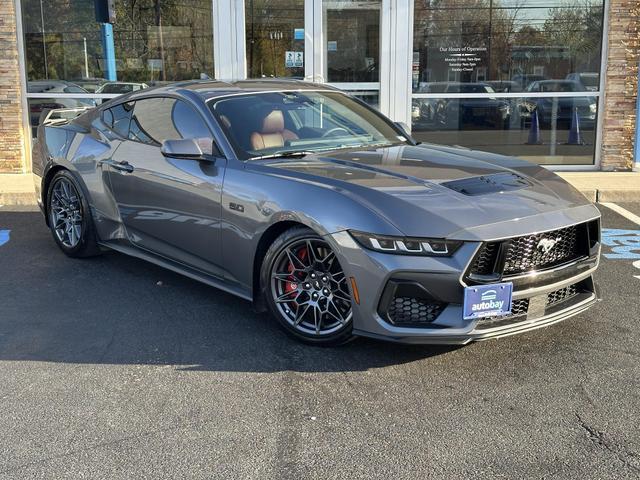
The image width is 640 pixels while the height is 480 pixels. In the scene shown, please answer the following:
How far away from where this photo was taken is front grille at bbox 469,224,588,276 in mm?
3561

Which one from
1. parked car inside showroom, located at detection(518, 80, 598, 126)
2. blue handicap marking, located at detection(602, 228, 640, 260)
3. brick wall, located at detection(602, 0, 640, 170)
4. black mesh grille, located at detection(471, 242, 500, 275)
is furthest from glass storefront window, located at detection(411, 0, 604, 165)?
black mesh grille, located at detection(471, 242, 500, 275)

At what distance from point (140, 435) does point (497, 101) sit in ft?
29.9

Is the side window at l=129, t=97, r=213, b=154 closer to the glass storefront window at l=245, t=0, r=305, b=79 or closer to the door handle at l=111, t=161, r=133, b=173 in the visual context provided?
the door handle at l=111, t=161, r=133, b=173

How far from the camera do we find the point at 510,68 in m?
10.9

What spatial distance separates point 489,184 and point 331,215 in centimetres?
98

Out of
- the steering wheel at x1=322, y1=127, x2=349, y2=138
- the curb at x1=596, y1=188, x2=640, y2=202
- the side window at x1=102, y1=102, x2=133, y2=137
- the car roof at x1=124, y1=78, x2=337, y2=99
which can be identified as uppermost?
the car roof at x1=124, y1=78, x2=337, y2=99

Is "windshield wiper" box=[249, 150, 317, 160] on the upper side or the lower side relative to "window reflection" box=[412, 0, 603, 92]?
lower

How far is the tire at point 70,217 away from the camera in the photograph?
5.83 m

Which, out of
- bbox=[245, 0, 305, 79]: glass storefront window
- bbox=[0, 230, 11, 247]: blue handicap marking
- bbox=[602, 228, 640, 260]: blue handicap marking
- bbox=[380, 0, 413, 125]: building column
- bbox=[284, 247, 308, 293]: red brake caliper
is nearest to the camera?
bbox=[284, 247, 308, 293]: red brake caliper

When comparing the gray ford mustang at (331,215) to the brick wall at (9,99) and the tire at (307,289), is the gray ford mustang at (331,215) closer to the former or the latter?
the tire at (307,289)

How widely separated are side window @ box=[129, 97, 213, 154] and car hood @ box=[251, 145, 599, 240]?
609 mm

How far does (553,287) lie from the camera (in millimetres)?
3762

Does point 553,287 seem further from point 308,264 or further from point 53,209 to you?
point 53,209

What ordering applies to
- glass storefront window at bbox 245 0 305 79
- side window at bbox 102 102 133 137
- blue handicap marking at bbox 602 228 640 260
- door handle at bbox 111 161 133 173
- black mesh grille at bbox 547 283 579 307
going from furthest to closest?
glass storefront window at bbox 245 0 305 79
blue handicap marking at bbox 602 228 640 260
side window at bbox 102 102 133 137
door handle at bbox 111 161 133 173
black mesh grille at bbox 547 283 579 307
